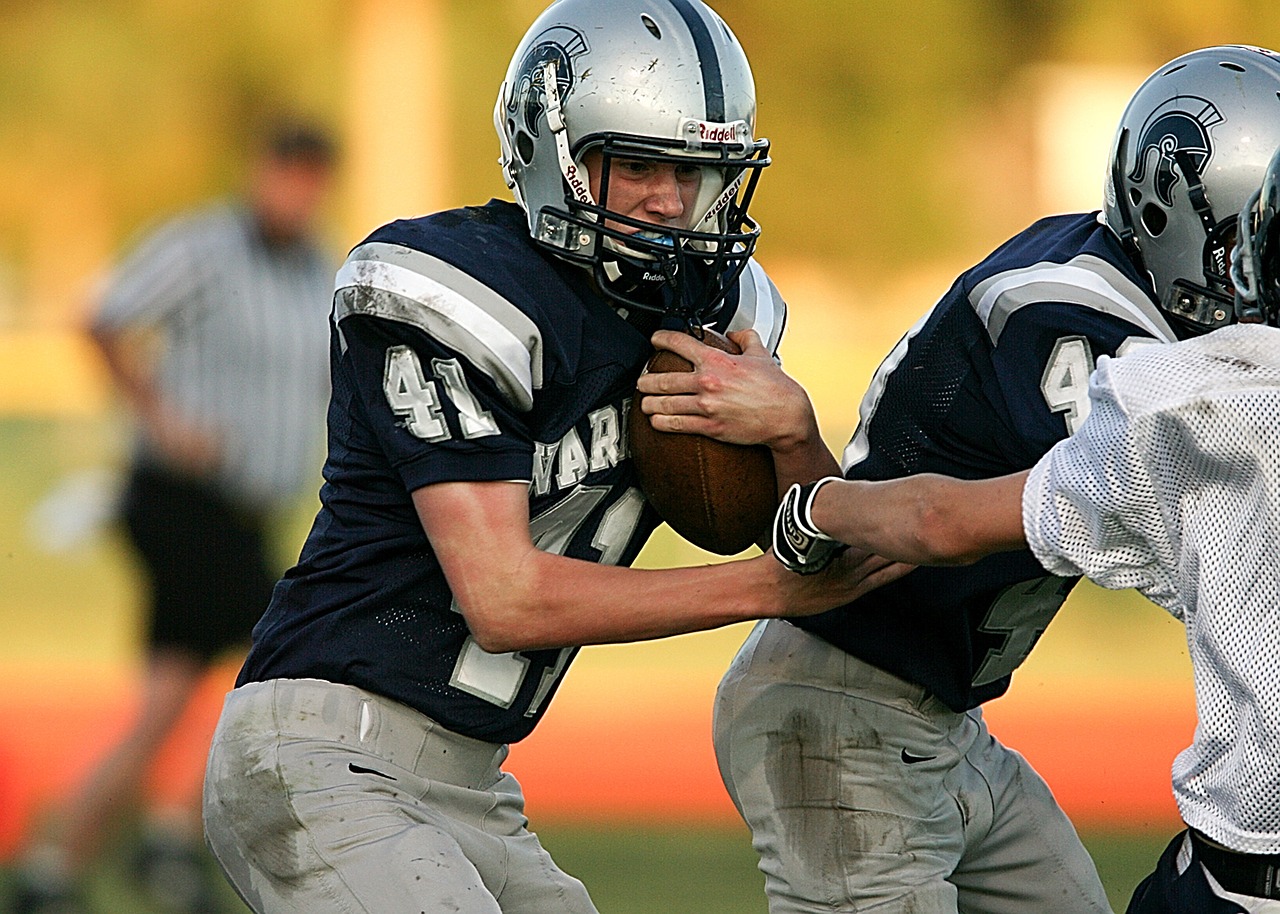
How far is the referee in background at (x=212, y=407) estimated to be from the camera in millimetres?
5301

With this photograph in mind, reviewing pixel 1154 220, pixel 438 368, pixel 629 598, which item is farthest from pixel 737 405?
pixel 1154 220

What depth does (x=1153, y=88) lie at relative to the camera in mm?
2646

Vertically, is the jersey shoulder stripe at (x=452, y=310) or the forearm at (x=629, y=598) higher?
the jersey shoulder stripe at (x=452, y=310)

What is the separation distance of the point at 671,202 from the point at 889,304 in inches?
167

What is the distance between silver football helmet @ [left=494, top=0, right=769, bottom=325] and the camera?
2.49 meters

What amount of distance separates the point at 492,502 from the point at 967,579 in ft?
2.42

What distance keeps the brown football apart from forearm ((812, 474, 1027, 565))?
303 millimetres

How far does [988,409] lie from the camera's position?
2504 mm

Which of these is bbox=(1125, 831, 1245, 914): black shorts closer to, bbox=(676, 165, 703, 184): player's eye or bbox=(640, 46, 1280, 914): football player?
bbox=(640, 46, 1280, 914): football player

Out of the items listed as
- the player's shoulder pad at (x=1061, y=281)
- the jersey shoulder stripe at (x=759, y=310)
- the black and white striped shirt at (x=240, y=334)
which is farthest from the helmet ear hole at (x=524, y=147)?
the black and white striped shirt at (x=240, y=334)

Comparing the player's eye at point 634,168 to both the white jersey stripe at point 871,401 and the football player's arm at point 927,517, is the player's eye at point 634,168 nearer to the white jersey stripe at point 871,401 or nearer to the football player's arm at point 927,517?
the white jersey stripe at point 871,401

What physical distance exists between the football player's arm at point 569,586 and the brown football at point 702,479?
0.13 metres

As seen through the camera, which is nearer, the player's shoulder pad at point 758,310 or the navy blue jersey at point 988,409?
the navy blue jersey at point 988,409

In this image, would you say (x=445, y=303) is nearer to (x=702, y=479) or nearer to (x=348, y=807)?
(x=702, y=479)
